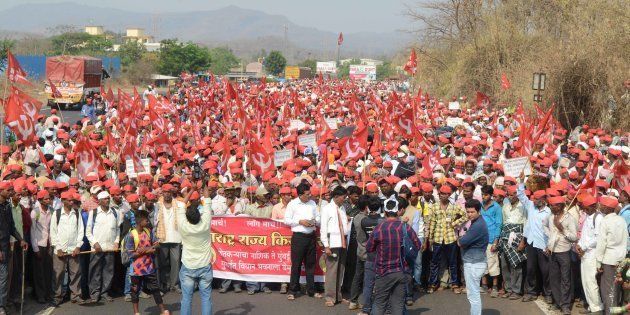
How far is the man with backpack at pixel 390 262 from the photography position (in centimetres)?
805

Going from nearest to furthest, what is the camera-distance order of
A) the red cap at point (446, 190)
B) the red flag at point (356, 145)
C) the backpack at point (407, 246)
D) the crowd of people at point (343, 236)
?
the backpack at point (407, 246), the crowd of people at point (343, 236), the red cap at point (446, 190), the red flag at point (356, 145)

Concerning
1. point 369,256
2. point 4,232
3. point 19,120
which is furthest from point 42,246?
point 19,120

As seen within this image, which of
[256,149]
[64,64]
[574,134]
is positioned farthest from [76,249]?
[64,64]

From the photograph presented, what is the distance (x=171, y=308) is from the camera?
970 cm

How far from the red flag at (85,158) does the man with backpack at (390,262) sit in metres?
6.13

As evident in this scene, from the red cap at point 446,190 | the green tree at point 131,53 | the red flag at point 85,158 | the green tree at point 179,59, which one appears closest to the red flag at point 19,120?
the red flag at point 85,158

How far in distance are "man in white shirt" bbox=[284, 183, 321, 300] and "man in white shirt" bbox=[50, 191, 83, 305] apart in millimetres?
2523

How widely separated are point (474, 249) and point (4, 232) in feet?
16.7

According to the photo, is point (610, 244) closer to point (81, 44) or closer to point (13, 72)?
point (13, 72)

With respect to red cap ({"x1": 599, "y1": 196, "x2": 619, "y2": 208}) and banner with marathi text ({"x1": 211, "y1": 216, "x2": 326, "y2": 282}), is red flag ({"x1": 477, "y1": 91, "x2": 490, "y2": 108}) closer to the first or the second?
banner with marathi text ({"x1": 211, "y1": 216, "x2": 326, "y2": 282})

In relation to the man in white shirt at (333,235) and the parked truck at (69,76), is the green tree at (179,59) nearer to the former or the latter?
the parked truck at (69,76)

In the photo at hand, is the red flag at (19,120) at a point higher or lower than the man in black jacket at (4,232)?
higher

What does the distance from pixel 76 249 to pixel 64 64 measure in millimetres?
36685

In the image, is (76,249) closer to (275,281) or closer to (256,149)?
(275,281)
